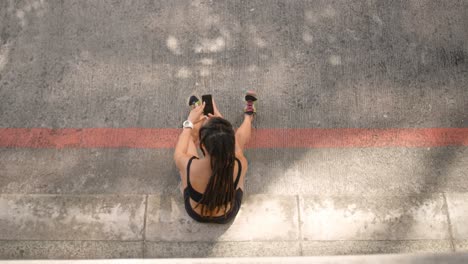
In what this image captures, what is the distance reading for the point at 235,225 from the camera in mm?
3996

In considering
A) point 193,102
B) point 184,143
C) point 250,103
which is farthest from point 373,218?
point 193,102

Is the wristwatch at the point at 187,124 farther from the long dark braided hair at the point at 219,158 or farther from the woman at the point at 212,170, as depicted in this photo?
the long dark braided hair at the point at 219,158

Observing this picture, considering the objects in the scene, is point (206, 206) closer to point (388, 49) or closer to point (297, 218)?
point (297, 218)

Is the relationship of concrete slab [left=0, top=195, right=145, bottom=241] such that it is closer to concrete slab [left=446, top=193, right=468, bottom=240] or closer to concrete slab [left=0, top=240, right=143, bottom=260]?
concrete slab [left=0, top=240, right=143, bottom=260]

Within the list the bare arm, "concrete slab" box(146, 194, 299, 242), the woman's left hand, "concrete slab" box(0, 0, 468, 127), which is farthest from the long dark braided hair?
"concrete slab" box(0, 0, 468, 127)

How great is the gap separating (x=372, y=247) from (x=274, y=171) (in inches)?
46.1

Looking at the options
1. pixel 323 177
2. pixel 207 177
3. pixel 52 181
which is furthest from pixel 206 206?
pixel 52 181

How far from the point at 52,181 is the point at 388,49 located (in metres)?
3.90

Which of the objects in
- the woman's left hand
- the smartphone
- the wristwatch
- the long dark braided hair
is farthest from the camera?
the smartphone

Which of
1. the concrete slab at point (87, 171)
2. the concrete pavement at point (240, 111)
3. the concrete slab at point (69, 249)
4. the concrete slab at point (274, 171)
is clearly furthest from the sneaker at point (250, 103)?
the concrete slab at point (69, 249)

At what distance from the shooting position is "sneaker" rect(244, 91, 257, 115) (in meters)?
4.42

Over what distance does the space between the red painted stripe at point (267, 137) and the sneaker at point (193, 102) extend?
0.32 m

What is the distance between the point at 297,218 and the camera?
4.02 m

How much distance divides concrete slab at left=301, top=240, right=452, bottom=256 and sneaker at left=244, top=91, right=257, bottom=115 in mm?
1413
